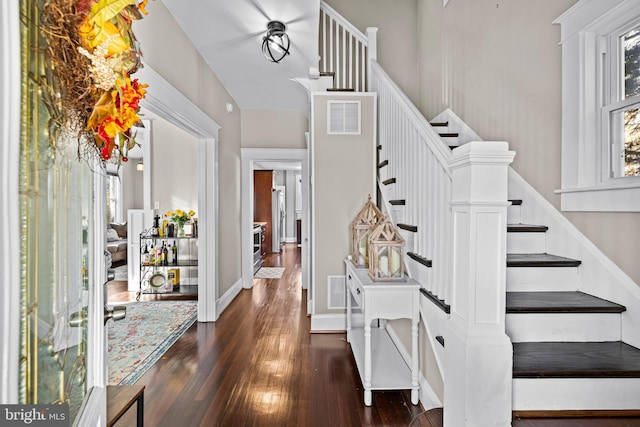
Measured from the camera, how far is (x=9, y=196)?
518 mm

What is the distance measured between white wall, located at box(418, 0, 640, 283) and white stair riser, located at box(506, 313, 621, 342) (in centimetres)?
26

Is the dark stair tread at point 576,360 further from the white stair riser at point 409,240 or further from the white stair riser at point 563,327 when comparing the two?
the white stair riser at point 409,240

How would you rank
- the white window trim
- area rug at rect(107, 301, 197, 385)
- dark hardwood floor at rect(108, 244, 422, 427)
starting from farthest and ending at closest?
area rug at rect(107, 301, 197, 385), dark hardwood floor at rect(108, 244, 422, 427), the white window trim

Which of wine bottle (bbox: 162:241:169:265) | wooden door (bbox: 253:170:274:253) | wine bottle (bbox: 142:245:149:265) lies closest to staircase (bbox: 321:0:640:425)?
wine bottle (bbox: 162:241:169:265)

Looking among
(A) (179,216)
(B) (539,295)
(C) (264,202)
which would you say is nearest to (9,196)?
(B) (539,295)

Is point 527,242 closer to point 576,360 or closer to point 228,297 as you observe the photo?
point 576,360

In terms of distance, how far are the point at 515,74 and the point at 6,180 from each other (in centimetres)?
294

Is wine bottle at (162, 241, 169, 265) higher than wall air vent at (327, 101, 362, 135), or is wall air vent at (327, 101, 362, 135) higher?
wall air vent at (327, 101, 362, 135)

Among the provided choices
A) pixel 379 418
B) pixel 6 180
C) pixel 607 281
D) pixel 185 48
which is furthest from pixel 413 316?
pixel 185 48

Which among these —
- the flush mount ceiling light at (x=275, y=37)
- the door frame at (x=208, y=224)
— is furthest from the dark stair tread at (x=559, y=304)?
the door frame at (x=208, y=224)

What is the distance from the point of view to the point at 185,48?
9.72 feet

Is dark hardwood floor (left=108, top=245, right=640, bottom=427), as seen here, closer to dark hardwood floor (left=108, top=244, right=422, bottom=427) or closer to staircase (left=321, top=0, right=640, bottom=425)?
dark hardwood floor (left=108, top=244, right=422, bottom=427)

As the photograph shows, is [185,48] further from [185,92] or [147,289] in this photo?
[147,289]

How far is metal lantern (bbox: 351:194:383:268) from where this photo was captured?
9.92 feet
